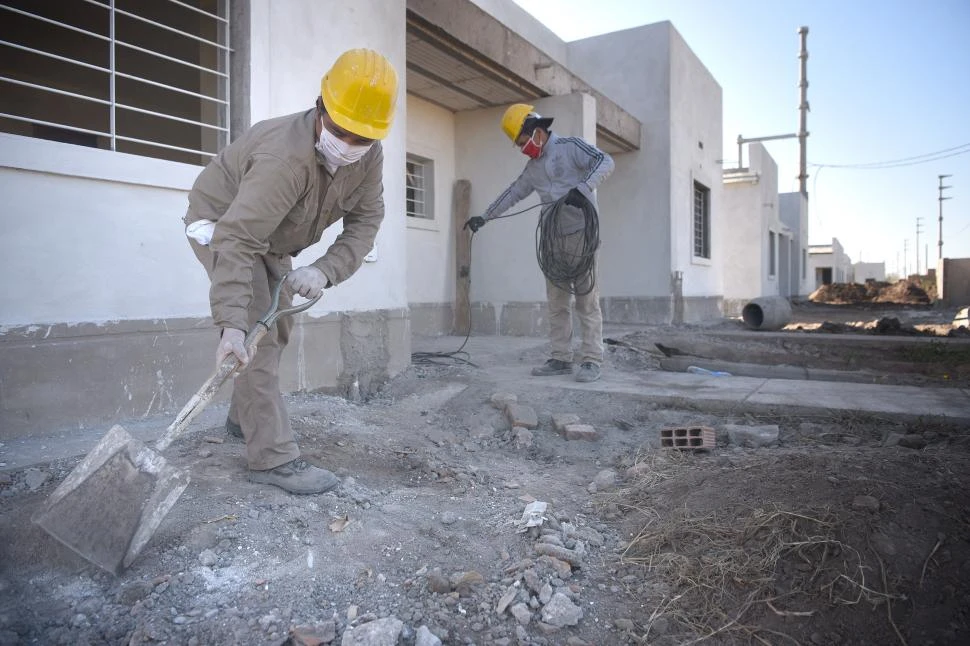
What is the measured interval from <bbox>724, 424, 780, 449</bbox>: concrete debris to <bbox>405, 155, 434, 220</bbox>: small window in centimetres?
507

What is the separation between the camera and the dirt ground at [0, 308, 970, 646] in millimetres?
1880

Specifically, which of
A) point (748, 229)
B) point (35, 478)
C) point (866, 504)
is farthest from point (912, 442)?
point (748, 229)

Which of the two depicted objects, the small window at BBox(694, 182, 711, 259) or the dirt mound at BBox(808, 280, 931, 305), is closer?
the small window at BBox(694, 182, 711, 259)

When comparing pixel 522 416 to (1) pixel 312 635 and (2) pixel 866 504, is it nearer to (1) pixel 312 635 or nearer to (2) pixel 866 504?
(2) pixel 866 504

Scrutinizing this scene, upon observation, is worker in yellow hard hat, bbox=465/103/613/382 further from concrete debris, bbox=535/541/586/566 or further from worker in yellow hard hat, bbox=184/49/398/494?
concrete debris, bbox=535/541/586/566

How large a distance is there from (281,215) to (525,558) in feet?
5.11

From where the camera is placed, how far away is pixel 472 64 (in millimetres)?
6316

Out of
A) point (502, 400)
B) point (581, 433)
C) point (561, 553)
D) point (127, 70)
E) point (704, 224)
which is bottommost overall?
point (561, 553)

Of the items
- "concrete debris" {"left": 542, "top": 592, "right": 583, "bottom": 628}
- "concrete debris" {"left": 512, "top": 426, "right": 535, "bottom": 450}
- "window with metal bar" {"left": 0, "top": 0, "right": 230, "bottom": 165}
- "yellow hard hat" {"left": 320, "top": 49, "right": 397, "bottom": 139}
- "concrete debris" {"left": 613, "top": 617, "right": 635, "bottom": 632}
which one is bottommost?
"concrete debris" {"left": 613, "top": 617, "right": 635, "bottom": 632}

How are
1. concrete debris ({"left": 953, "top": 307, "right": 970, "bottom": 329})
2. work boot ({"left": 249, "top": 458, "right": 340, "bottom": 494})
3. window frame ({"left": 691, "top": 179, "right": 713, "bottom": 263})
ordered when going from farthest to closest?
window frame ({"left": 691, "top": 179, "right": 713, "bottom": 263}) → concrete debris ({"left": 953, "top": 307, "right": 970, "bottom": 329}) → work boot ({"left": 249, "top": 458, "right": 340, "bottom": 494})

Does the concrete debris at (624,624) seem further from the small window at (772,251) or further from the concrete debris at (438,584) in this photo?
the small window at (772,251)

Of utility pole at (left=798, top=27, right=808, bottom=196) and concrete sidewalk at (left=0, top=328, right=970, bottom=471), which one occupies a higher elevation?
utility pole at (left=798, top=27, right=808, bottom=196)

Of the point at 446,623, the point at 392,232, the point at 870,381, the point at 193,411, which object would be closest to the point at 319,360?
the point at 392,232

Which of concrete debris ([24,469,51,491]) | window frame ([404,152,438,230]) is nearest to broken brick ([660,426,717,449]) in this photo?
concrete debris ([24,469,51,491])
